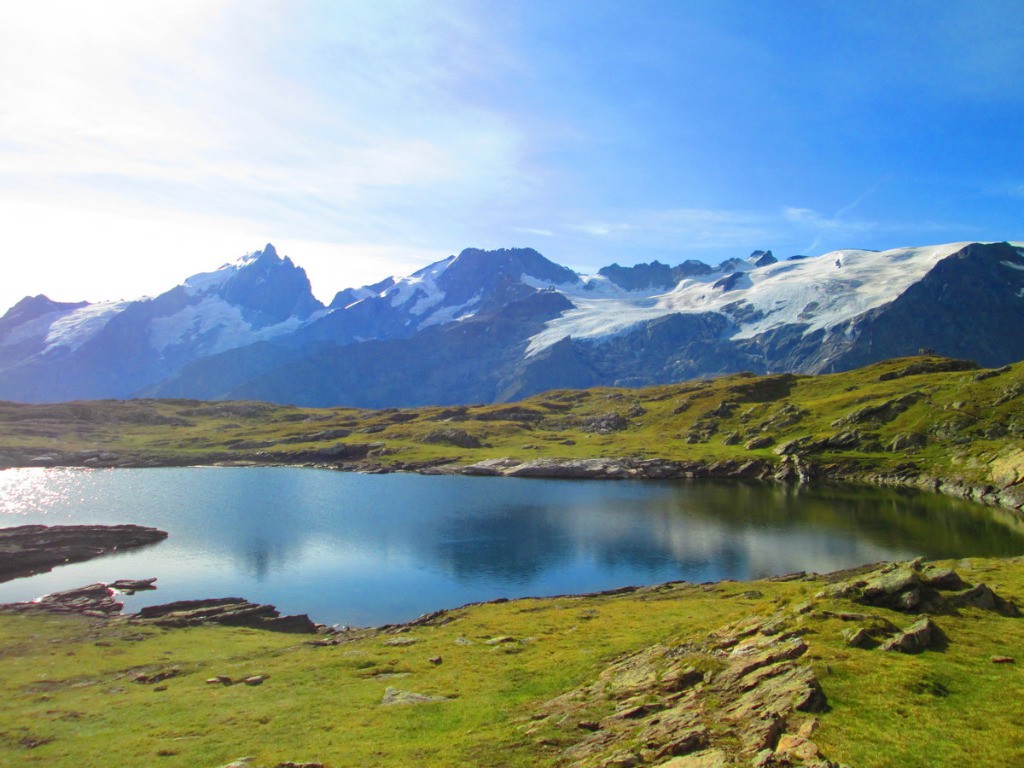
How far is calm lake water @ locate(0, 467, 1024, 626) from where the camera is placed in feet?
238

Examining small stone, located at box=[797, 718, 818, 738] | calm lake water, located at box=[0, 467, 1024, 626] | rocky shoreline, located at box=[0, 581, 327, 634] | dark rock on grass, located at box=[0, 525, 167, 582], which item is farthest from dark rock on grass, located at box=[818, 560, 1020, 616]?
dark rock on grass, located at box=[0, 525, 167, 582]

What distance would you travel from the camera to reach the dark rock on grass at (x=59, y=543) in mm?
78438

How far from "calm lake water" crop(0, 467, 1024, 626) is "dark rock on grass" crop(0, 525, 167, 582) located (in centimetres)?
389

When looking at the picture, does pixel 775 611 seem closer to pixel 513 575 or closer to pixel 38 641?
pixel 513 575

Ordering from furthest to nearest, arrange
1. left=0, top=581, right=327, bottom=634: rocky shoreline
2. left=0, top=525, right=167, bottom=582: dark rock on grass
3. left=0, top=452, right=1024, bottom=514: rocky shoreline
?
left=0, top=452, right=1024, bottom=514: rocky shoreline
left=0, top=525, right=167, bottom=582: dark rock on grass
left=0, top=581, right=327, bottom=634: rocky shoreline

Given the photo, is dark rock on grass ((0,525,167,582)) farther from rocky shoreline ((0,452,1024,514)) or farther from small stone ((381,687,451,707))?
rocky shoreline ((0,452,1024,514))

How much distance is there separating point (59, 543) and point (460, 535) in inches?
2087

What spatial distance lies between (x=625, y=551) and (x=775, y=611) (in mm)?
53354

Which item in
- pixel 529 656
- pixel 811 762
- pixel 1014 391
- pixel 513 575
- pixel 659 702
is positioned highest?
pixel 1014 391

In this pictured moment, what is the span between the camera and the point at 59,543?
86.6 meters

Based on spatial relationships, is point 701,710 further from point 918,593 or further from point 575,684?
point 918,593

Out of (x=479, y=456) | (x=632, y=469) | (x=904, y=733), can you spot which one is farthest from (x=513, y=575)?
(x=479, y=456)

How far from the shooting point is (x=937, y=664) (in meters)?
24.8

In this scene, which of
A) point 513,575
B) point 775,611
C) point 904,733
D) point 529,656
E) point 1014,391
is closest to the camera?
point 904,733
